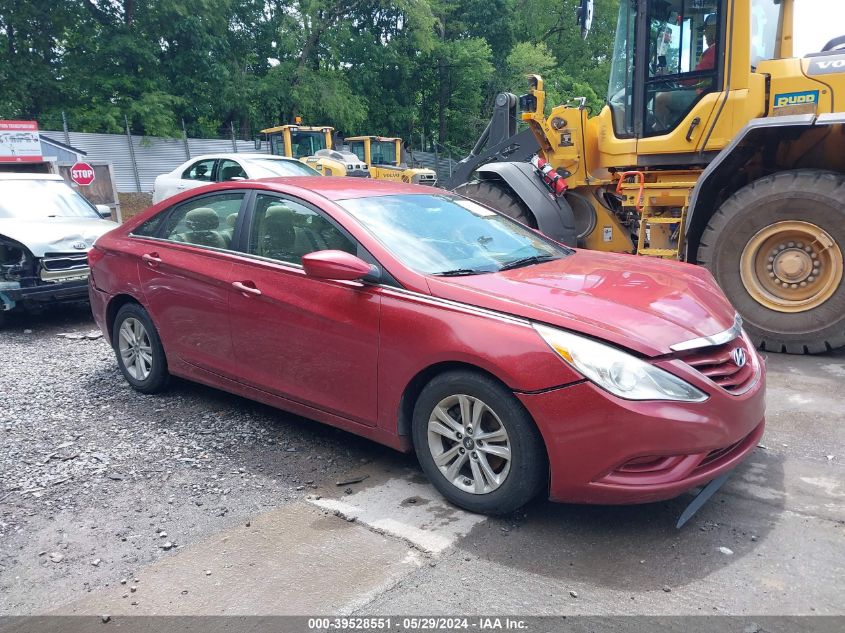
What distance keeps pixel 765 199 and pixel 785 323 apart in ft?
3.55

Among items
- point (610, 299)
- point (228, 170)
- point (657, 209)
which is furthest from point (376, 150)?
point (610, 299)

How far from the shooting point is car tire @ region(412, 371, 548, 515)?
9.73 ft

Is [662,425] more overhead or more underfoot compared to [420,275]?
more underfoot

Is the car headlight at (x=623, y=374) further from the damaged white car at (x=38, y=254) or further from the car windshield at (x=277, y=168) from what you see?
the car windshield at (x=277, y=168)

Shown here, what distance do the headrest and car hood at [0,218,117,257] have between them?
11.7 feet

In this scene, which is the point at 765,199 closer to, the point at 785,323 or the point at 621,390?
the point at 785,323

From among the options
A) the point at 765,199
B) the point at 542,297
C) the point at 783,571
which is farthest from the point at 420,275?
the point at 765,199

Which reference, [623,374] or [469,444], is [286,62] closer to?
[469,444]

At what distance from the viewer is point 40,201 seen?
8453 mm

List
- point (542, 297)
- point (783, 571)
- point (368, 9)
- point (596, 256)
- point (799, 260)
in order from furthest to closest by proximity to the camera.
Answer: point (368, 9) → point (799, 260) → point (596, 256) → point (542, 297) → point (783, 571)

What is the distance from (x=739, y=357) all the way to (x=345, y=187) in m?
2.51

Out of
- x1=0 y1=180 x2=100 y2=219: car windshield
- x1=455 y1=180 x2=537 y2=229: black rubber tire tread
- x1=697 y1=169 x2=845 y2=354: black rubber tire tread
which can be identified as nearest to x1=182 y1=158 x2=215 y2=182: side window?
x1=0 y1=180 x2=100 y2=219: car windshield

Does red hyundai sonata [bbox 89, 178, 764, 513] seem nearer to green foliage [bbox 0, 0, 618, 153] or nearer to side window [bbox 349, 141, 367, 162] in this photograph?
side window [bbox 349, 141, 367, 162]

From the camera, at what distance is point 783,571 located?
2.71 m
